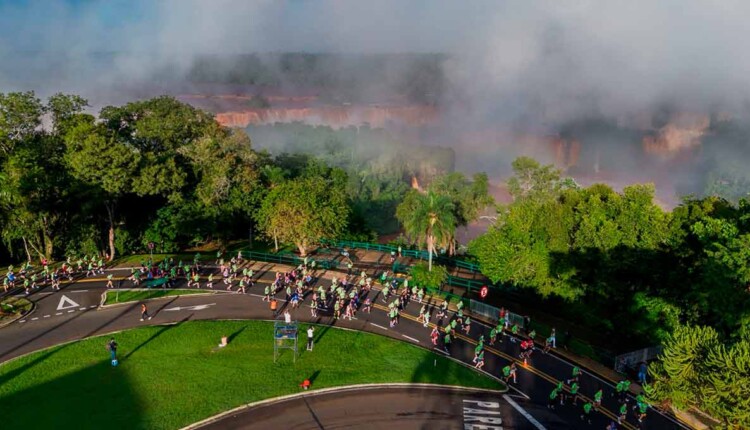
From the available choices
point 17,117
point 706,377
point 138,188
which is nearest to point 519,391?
point 706,377

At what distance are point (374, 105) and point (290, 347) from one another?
15967 centimetres

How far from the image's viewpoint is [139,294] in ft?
138

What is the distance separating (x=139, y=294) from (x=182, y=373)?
13.8 m

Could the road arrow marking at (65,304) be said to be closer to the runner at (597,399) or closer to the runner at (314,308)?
the runner at (314,308)

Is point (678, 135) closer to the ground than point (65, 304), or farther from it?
farther from it

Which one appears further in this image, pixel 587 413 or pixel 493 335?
pixel 493 335

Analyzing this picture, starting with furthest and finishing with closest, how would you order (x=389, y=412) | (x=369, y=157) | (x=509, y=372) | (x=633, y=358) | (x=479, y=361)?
(x=369, y=157), (x=633, y=358), (x=479, y=361), (x=509, y=372), (x=389, y=412)

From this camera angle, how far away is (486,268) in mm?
44906

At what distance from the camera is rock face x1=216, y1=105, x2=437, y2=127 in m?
178

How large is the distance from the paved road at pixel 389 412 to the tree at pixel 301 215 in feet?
82.1

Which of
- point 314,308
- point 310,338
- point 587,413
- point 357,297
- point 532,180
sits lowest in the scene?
point 587,413

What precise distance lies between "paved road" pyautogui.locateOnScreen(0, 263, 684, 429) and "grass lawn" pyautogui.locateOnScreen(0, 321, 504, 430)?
1498 millimetres

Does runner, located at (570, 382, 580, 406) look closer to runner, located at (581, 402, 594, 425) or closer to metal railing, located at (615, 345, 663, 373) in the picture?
runner, located at (581, 402, 594, 425)

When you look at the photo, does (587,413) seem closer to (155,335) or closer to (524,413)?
(524,413)
